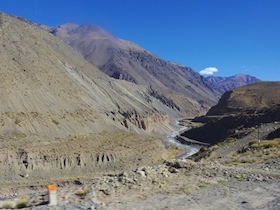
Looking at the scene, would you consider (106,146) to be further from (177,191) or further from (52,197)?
(52,197)

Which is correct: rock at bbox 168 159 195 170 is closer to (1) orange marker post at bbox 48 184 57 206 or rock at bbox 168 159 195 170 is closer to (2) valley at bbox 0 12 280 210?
(2) valley at bbox 0 12 280 210

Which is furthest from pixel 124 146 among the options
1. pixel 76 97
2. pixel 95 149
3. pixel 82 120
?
pixel 76 97

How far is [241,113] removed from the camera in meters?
88.2

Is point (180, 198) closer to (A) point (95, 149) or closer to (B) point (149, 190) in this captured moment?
(B) point (149, 190)

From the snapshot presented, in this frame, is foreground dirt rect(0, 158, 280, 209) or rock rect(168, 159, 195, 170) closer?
foreground dirt rect(0, 158, 280, 209)

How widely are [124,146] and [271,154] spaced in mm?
28118

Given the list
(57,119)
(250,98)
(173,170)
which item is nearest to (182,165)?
(173,170)

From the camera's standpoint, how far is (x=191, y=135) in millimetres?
89438

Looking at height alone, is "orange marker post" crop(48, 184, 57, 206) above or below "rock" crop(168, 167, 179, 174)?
below

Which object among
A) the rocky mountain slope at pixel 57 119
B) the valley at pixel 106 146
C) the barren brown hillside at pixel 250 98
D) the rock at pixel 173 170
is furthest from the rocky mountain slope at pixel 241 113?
the rock at pixel 173 170

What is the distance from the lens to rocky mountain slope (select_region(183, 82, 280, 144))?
234 ft

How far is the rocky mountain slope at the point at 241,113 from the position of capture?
7144 cm

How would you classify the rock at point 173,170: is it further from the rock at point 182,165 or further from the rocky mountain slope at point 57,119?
the rocky mountain slope at point 57,119

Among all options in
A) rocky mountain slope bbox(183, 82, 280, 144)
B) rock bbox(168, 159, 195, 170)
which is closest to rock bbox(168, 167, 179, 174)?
rock bbox(168, 159, 195, 170)
